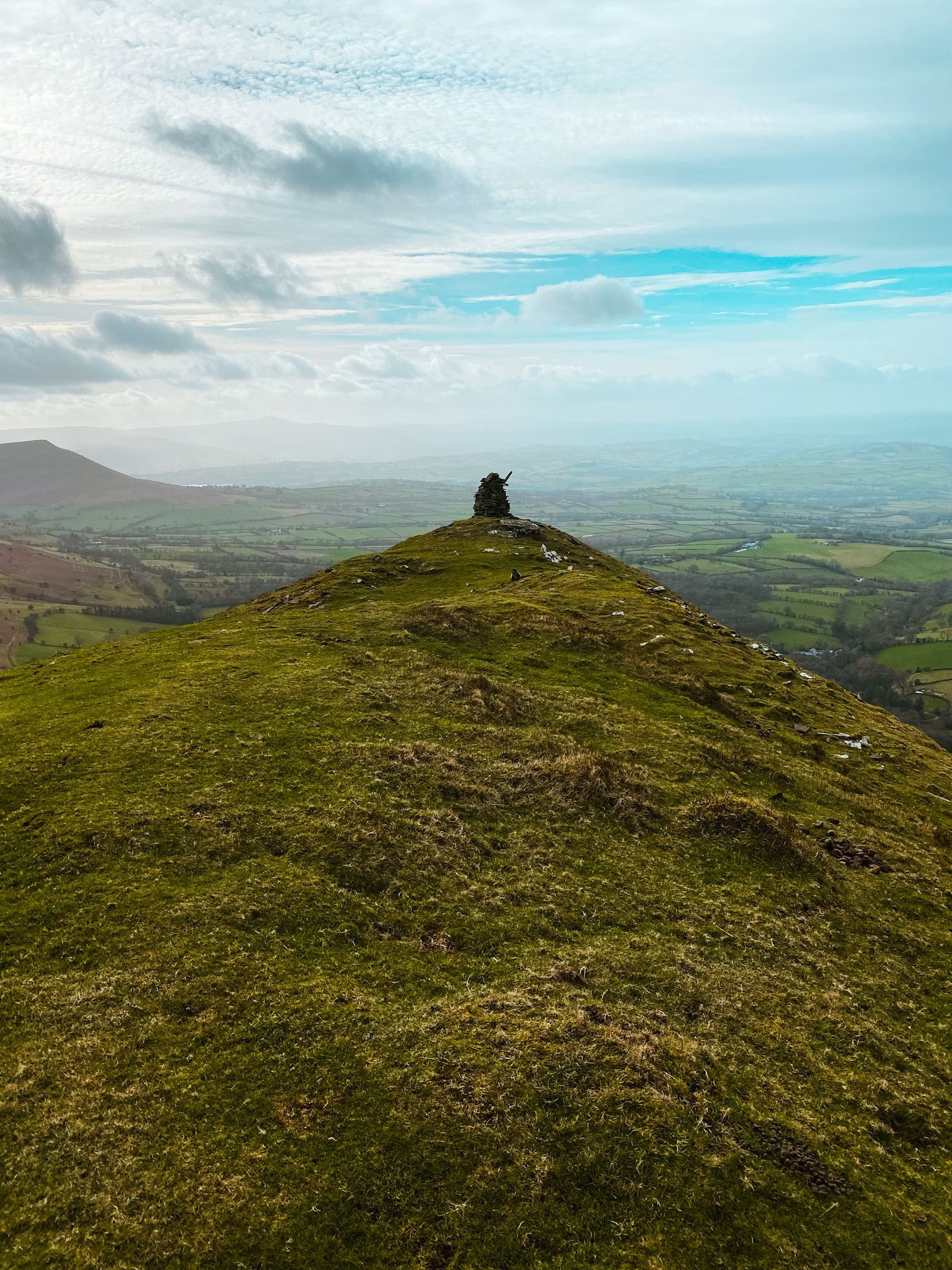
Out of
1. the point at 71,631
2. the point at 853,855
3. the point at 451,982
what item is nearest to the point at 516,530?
the point at 853,855

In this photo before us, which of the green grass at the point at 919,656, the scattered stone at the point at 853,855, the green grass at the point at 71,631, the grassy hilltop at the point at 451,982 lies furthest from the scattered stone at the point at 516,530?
the green grass at the point at 71,631

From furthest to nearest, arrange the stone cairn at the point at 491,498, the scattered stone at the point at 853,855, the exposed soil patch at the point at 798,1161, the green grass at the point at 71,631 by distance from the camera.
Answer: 1. the green grass at the point at 71,631
2. the stone cairn at the point at 491,498
3. the scattered stone at the point at 853,855
4. the exposed soil patch at the point at 798,1161

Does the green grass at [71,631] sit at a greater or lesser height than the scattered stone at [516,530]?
lesser

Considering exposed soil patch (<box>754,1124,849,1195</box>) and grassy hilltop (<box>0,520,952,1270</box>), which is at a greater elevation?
grassy hilltop (<box>0,520,952,1270</box>)

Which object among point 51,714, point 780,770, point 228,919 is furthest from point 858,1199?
point 51,714

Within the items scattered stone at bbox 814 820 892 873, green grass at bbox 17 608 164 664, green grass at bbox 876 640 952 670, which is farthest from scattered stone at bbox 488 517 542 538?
green grass at bbox 17 608 164 664

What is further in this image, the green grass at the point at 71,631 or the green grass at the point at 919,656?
the green grass at the point at 71,631

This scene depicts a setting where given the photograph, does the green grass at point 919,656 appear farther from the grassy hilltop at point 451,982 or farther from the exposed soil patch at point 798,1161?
the exposed soil patch at point 798,1161

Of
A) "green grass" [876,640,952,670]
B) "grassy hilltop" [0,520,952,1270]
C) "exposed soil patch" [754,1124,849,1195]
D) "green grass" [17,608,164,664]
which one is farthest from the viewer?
"green grass" [17,608,164,664]

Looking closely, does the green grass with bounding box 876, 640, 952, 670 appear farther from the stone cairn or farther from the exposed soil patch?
the exposed soil patch

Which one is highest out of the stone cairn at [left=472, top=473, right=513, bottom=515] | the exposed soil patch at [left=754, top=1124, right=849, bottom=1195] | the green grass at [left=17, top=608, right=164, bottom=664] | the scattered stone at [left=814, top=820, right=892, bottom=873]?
the stone cairn at [left=472, top=473, right=513, bottom=515]
